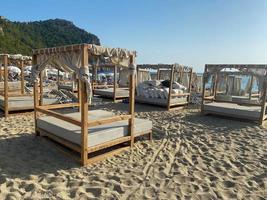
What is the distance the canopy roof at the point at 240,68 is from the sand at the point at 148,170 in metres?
2.89

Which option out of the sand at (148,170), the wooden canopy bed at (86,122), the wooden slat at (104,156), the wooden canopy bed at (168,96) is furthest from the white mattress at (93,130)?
the wooden canopy bed at (168,96)

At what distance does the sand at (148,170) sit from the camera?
378 cm

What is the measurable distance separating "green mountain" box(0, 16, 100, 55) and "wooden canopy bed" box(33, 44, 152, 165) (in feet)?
181

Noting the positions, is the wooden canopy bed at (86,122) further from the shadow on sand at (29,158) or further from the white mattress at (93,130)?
the shadow on sand at (29,158)

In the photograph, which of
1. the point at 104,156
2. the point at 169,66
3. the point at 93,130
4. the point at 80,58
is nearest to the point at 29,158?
the point at 93,130

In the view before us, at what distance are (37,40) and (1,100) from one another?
73024 millimetres

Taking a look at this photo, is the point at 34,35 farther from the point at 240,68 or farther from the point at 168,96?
the point at 240,68

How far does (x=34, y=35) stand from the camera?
255ft

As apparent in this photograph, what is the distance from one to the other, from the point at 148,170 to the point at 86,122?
151 cm

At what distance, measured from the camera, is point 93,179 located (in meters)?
4.15

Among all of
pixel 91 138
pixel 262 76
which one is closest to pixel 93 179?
pixel 91 138

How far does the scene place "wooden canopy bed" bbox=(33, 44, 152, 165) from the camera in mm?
4578

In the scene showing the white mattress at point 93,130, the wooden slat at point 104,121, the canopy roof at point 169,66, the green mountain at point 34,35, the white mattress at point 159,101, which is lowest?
the white mattress at point 93,130

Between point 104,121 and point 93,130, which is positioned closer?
point 104,121
